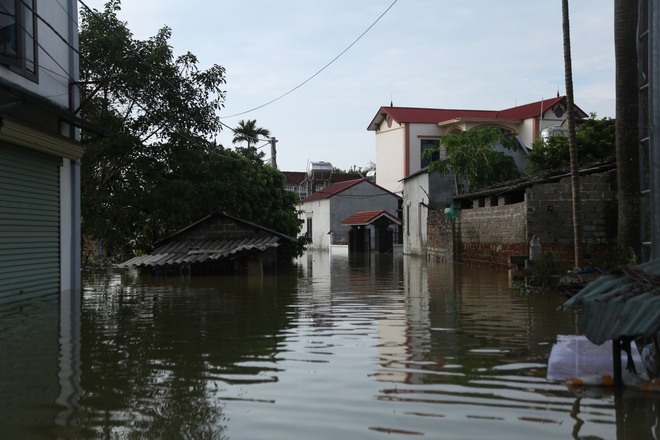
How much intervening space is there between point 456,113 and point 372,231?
12.1 meters

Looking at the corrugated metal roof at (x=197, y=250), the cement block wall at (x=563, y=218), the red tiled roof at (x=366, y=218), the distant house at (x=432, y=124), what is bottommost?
the corrugated metal roof at (x=197, y=250)

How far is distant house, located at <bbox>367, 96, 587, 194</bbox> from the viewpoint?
49.6m

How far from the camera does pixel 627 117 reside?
15016 mm

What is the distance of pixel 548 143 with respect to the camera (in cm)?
3256

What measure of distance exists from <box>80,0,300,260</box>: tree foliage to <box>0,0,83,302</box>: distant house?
219 inches

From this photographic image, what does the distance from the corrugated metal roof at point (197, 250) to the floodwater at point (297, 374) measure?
21.9 feet

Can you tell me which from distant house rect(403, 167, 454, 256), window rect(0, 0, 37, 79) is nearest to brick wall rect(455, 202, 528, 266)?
distant house rect(403, 167, 454, 256)

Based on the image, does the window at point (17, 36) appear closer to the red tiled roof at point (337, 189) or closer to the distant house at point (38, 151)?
the distant house at point (38, 151)

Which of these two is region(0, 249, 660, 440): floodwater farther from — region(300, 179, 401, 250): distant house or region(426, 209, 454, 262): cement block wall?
region(300, 179, 401, 250): distant house

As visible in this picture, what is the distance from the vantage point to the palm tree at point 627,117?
14773 mm

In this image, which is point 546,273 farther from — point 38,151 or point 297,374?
point 38,151

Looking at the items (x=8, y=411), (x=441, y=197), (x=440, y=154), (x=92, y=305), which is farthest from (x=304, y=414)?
(x=440, y=154)

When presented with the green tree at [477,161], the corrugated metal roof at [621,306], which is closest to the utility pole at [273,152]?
the green tree at [477,161]

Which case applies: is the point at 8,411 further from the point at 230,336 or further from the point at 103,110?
the point at 103,110
